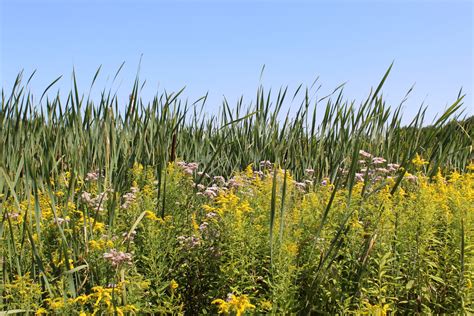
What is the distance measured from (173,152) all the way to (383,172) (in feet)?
5.19

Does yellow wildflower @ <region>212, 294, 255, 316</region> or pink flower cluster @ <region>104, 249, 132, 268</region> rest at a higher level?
pink flower cluster @ <region>104, 249, 132, 268</region>

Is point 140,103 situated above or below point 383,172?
above

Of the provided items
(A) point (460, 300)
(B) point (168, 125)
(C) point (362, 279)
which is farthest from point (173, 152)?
(A) point (460, 300)

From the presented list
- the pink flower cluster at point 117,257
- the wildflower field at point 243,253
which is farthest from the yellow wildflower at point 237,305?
the pink flower cluster at point 117,257

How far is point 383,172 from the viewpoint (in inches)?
142

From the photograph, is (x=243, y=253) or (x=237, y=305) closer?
(x=237, y=305)

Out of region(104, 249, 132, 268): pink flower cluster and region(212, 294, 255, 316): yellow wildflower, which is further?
region(104, 249, 132, 268): pink flower cluster

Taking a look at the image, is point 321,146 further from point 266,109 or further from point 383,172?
point 383,172

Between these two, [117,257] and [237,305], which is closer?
[237,305]

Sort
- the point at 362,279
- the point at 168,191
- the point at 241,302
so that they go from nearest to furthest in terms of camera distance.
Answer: the point at 241,302 → the point at 362,279 → the point at 168,191

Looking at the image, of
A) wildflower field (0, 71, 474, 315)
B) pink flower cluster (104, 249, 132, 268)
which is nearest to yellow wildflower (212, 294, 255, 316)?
wildflower field (0, 71, 474, 315)

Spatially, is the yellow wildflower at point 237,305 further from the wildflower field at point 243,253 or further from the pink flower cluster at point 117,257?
the pink flower cluster at point 117,257

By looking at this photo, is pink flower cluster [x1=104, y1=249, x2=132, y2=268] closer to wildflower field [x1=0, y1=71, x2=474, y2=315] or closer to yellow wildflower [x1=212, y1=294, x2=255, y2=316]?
wildflower field [x1=0, y1=71, x2=474, y2=315]

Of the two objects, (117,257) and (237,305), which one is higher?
(117,257)
